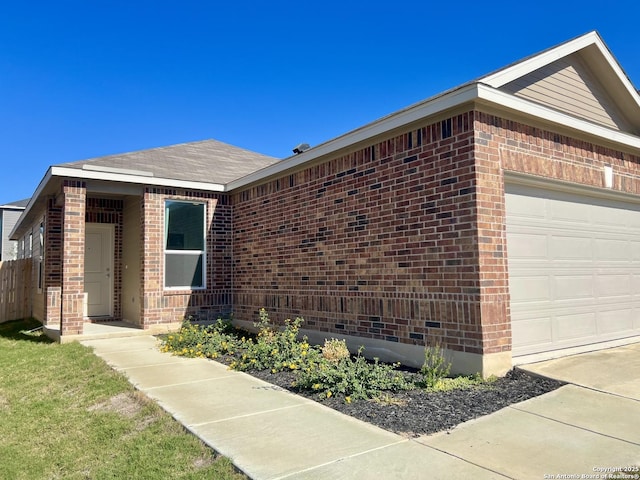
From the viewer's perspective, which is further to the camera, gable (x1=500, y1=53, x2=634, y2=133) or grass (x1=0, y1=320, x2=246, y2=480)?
gable (x1=500, y1=53, x2=634, y2=133)

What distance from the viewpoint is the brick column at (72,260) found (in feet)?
29.6

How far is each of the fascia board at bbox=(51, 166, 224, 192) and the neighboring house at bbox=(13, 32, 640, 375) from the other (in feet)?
0.08

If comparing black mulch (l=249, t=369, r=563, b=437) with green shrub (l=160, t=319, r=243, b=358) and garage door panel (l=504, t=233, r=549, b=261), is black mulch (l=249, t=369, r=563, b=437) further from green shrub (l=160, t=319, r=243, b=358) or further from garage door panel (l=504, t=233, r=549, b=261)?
green shrub (l=160, t=319, r=243, b=358)

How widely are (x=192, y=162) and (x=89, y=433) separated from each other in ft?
30.5

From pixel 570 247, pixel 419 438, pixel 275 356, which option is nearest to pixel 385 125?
pixel 570 247

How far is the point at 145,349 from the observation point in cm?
816

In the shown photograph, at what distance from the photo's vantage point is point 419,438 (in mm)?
3664

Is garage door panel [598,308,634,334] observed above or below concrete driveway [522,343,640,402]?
above

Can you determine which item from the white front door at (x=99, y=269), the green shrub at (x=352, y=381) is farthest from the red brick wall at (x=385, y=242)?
the white front door at (x=99, y=269)

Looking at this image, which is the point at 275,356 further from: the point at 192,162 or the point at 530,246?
the point at 192,162

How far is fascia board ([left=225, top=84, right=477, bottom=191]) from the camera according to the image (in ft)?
18.2

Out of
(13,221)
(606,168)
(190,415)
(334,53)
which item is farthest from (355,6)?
(13,221)

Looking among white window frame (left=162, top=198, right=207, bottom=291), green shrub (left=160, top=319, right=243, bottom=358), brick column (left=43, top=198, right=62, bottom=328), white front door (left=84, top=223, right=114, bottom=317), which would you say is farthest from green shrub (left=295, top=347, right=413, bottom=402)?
white front door (left=84, top=223, right=114, bottom=317)

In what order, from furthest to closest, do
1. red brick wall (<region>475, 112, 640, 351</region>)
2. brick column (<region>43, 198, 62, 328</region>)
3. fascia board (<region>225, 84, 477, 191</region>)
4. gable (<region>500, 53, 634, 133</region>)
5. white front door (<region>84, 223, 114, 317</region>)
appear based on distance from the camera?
white front door (<region>84, 223, 114, 317</region>), brick column (<region>43, 198, 62, 328</region>), gable (<region>500, 53, 634, 133</region>), fascia board (<region>225, 84, 477, 191</region>), red brick wall (<region>475, 112, 640, 351</region>)
